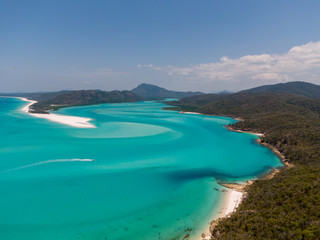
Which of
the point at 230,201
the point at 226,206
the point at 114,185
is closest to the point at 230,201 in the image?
the point at 230,201

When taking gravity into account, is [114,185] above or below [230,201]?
below

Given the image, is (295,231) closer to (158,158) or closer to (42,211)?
(42,211)

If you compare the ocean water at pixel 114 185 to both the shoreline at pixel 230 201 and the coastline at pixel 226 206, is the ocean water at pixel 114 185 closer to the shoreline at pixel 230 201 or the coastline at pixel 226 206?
the coastline at pixel 226 206

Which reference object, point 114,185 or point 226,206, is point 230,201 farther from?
point 114,185

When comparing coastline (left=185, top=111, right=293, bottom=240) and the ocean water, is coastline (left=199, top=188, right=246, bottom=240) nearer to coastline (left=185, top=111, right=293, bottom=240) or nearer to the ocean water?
coastline (left=185, top=111, right=293, bottom=240)

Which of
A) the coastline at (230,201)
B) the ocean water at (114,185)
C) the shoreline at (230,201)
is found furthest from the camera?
the ocean water at (114,185)

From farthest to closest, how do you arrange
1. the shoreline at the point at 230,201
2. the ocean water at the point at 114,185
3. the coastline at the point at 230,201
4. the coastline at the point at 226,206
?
1. the ocean water at the point at 114,185
2. the shoreline at the point at 230,201
3. the coastline at the point at 230,201
4. the coastline at the point at 226,206

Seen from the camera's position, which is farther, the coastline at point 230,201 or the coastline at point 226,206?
the coastline at point 230,201

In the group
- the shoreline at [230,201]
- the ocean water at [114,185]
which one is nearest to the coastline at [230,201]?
the shoreline at [230,201]

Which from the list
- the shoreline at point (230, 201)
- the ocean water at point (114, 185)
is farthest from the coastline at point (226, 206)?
the ocean water at point (114, 185)

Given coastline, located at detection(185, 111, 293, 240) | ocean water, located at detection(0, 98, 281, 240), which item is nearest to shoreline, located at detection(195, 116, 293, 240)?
coastline, located at detection(185, 111, 293, 240)
